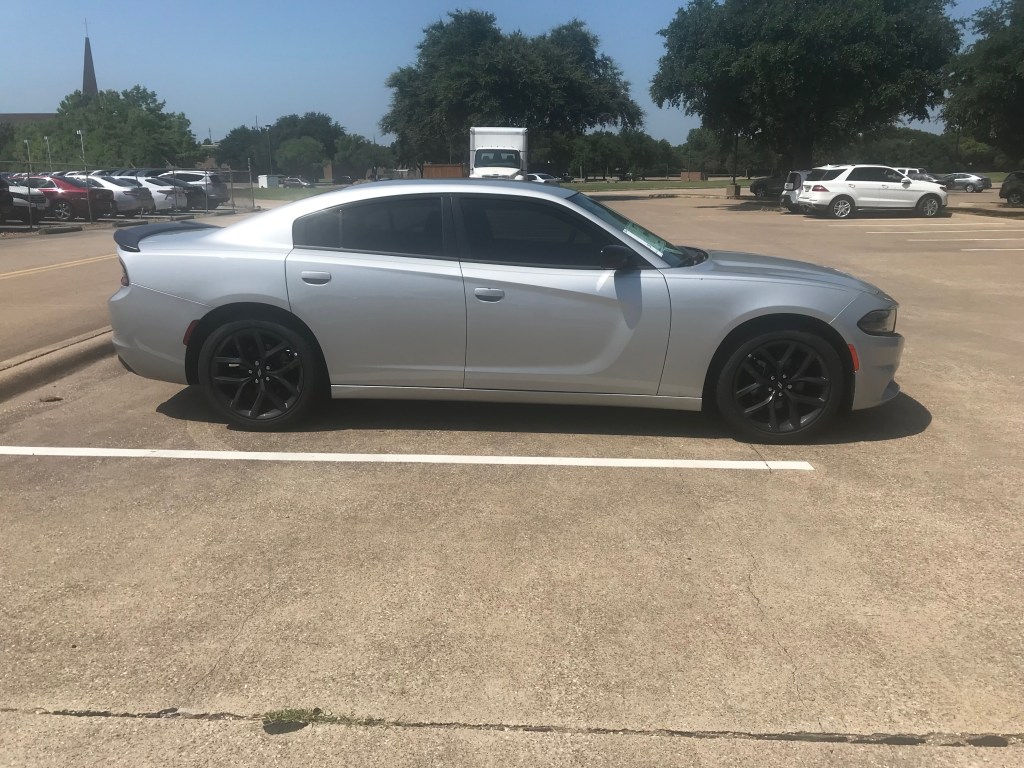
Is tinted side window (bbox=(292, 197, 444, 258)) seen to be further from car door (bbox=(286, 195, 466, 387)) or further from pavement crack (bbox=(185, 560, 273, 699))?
pavement crack (bbox=(185, 560, 273, 699))

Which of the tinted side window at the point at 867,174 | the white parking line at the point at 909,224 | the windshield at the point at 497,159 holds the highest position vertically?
the windshield at the point at 497,159

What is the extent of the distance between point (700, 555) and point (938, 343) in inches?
216

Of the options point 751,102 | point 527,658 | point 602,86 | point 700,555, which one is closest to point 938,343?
point 700,555

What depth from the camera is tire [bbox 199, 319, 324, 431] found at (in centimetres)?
525

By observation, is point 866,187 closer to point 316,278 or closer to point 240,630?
point 316,278

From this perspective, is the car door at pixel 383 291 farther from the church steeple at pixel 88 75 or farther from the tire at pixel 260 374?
the church steeple at pixel 88 75

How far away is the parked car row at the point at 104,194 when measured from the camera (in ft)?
74.8

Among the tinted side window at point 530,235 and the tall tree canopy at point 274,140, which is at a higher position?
the tall tree canopy at point 274,140

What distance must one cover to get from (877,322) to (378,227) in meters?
3.05

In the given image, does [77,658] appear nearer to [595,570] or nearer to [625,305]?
[595,570]

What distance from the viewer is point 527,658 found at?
3.01 meters

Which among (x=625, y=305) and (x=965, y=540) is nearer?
(x=965, y=540)

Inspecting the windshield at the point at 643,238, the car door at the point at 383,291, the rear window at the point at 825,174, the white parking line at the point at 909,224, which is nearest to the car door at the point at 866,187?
the rear window at the point at 825,174

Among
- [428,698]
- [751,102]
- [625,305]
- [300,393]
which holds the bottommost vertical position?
[428,698]
